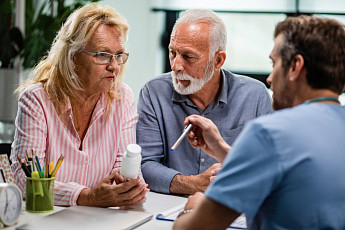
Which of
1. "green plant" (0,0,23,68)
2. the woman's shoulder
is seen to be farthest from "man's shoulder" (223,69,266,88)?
"green plant" (0,0,23,68)

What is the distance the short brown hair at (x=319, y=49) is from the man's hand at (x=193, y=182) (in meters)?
0.93

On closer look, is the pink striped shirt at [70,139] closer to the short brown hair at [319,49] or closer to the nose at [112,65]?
the nose at [112,65]

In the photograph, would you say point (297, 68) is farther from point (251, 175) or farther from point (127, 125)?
point (127, 125)

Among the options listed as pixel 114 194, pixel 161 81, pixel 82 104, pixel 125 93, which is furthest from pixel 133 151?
pixel 161 81

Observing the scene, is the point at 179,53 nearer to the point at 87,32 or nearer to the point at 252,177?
Answer: the point at 87,32

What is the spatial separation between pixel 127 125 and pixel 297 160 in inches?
50.8

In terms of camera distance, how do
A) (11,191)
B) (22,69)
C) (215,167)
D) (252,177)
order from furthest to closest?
(22,69) < (215,167) < (11,191) < (252,177)

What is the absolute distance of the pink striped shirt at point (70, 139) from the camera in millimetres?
1992

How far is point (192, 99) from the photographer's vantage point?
2.55 meters

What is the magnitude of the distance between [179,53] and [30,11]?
238 centimetres

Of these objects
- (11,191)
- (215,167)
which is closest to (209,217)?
(11,191)

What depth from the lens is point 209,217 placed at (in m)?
1.16

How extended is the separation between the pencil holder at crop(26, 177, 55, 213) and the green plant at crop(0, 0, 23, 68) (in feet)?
8.78

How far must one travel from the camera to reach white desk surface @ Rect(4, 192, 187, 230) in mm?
1658
